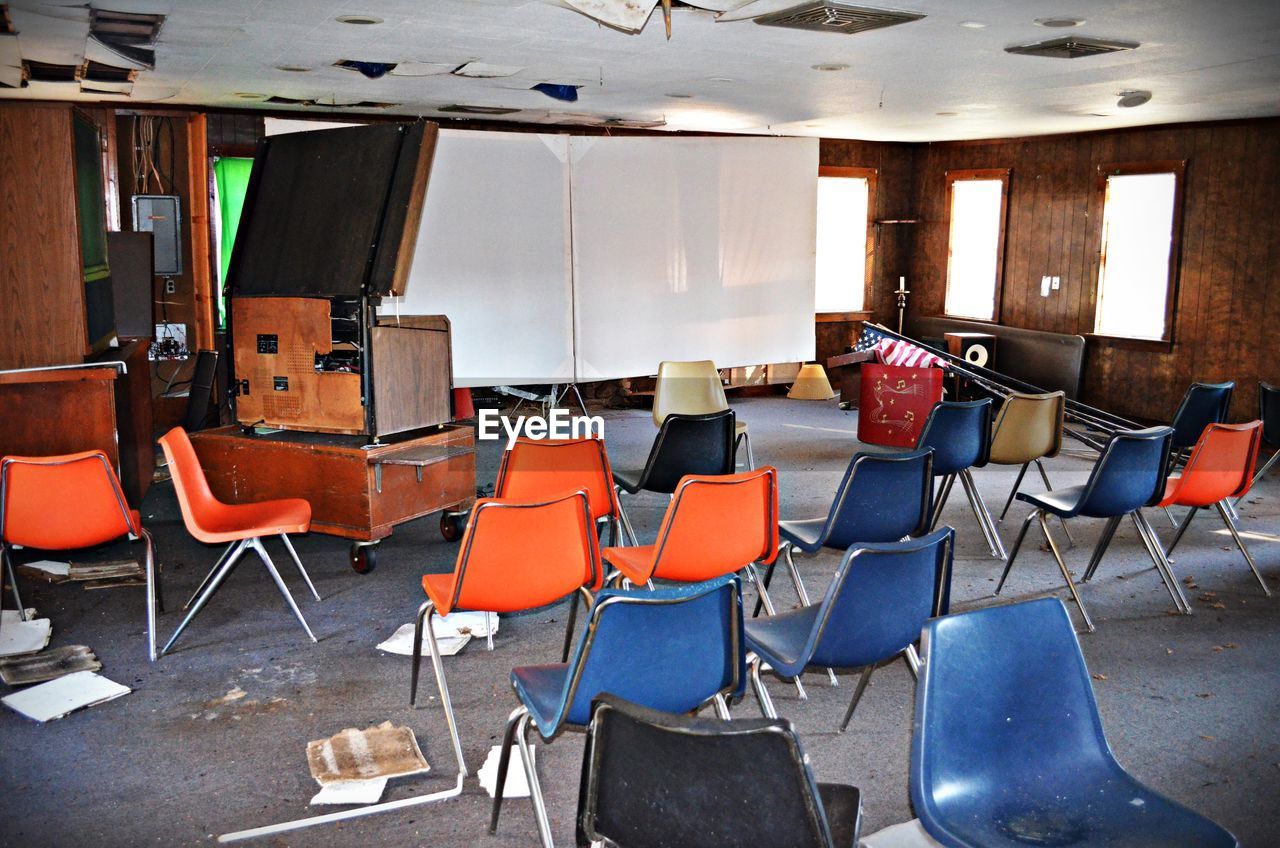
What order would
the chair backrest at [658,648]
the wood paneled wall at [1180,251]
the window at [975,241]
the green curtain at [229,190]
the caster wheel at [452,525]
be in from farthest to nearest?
the window at [975,241] → the green curtain at [229,190] → the wood paneled wall at [1180,251] → the caster wheel at [452,525] → the chair backrest at [658,648]

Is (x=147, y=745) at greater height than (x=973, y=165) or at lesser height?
lesser

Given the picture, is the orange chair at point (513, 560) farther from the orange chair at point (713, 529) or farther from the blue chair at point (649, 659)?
the blue chair at point (649, 659)

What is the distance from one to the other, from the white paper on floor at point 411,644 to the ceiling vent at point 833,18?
10.5 ft

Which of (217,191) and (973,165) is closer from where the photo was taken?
(217,191)

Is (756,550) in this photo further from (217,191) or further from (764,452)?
(217,191)

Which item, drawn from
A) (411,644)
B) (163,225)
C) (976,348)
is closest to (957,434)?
(411,644)

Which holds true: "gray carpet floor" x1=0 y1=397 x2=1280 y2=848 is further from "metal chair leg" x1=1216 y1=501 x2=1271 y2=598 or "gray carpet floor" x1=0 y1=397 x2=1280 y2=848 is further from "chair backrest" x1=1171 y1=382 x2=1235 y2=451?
"chair backrest" x1=1171 y1=382 x2=1235 y2=451

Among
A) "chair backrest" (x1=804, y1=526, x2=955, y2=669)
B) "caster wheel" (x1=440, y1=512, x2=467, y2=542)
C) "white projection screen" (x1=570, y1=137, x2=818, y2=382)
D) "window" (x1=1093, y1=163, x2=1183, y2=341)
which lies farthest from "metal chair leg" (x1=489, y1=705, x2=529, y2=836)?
"window" (x1=1093, y1=163, x2=1183, y2=341)

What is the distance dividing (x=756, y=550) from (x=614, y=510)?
1.03 metres

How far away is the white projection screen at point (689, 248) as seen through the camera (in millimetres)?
7902

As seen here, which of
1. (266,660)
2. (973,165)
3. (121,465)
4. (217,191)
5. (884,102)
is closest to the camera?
(266,660)

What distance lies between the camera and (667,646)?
2611mm

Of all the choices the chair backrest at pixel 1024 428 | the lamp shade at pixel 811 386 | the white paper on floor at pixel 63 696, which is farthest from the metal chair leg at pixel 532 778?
the lamp shade at pixel 811 386

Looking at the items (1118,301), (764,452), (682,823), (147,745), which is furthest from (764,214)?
(682,823)
